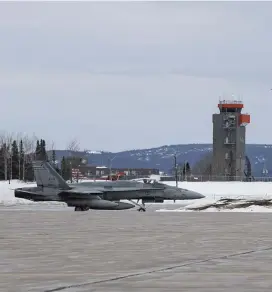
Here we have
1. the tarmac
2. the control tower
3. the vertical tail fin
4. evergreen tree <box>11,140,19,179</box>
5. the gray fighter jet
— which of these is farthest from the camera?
the control tower

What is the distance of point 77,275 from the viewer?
1459cm

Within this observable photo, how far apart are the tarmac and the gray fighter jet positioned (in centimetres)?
2903

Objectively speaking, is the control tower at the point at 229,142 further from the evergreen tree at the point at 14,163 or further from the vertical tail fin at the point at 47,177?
the vertical tail fin at the point at 47,177

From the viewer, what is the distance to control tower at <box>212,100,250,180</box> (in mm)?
175625

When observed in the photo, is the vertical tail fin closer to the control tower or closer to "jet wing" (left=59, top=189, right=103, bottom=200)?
"jet wing" (left=59, top=189, right=103, bottom=200)

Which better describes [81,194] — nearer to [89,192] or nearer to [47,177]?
[89,192]

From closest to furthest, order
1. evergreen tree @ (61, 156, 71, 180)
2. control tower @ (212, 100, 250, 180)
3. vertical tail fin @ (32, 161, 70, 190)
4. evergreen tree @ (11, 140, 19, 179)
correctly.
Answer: vertical tail fin @ (32, 161, 70, 190)
evergreen tree @ (11, 140, 19, 179)
evergreen tree @ (61, 156, 71, 180)
control tower @ (212, 100, 250, 180)

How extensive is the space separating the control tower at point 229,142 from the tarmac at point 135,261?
486ft

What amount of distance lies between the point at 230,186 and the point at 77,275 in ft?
318

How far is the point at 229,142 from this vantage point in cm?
17700

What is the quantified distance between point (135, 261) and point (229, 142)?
528 ft

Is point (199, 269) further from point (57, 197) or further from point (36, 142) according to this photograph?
point (36, 142)

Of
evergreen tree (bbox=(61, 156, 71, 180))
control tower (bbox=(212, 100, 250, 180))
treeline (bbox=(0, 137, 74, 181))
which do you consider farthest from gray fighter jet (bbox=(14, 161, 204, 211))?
control tower (bbox=(212, 100, 250, 180))

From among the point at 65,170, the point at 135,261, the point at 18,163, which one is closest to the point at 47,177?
the point at 135,261
